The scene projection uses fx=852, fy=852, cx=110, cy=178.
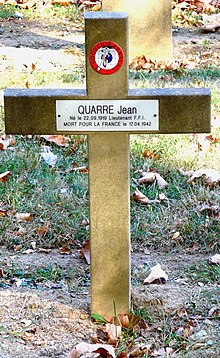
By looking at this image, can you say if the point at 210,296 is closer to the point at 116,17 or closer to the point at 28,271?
the point at 28,271

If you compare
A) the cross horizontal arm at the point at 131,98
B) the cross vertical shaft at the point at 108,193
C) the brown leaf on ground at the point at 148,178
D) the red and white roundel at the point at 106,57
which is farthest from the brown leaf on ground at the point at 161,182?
the red and white roundel at the point at 106,57

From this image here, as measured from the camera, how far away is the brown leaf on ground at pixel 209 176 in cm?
543

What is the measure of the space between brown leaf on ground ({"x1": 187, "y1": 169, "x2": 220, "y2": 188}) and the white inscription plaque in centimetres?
173

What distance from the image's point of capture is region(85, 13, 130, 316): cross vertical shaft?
3.67 m

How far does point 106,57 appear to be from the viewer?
3.69 meters

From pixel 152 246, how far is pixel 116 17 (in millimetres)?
1683

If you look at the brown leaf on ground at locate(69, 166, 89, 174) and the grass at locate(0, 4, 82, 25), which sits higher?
the grass at locate(0, 4, 82, 25)

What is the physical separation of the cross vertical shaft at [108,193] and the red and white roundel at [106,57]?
0.02 meters

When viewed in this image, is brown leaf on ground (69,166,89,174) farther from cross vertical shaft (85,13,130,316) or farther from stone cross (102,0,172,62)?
stone cross (102,0,172,62)

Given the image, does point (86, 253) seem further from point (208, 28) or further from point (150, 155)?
point (208, 28)

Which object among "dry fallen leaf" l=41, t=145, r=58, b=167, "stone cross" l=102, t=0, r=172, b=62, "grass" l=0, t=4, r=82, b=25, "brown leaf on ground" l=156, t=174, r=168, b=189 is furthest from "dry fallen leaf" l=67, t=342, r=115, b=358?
"grass" l=0, t=4, r=82, b=25

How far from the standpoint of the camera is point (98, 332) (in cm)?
397

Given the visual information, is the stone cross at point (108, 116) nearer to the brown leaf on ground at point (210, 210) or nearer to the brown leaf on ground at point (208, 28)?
the brown leaf on ground at point (210, 210)

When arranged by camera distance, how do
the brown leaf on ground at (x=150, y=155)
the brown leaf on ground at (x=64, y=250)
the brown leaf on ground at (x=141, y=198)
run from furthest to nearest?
the brown leaf on ground at (x=150, y=155) → the brown leaf on ground at (x=141, y=198) → the brown leaf on ground at (x=64, y=250)
